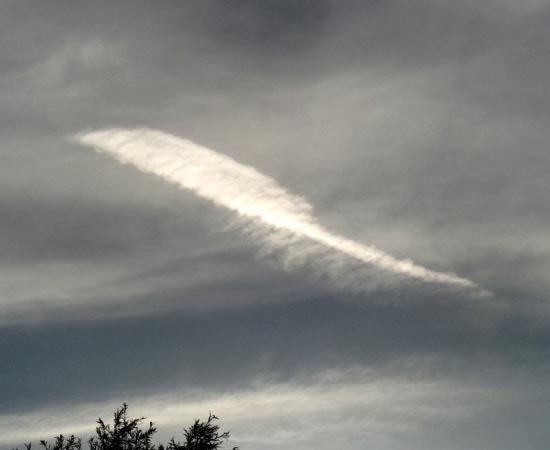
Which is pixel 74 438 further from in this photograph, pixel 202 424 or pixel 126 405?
pixel 202 424

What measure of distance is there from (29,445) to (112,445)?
7.91m

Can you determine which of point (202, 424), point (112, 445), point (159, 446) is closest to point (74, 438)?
point (112, 445)

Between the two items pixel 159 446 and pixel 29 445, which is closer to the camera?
pixel 159 446

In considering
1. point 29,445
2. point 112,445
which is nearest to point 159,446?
point 112,445

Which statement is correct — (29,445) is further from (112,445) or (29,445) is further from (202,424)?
(202,424)

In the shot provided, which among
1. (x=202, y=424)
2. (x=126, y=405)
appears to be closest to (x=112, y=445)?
(x=126, y=405)

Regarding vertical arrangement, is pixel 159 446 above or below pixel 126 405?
below

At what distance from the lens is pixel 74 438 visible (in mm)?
42312

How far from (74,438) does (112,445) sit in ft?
11.9

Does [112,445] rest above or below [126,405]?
below

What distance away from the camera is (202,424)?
39.5 meters

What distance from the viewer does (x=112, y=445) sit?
1599 inches

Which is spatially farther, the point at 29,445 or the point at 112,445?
the point at 29,445

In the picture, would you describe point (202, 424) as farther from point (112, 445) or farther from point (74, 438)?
point (74, 438)
